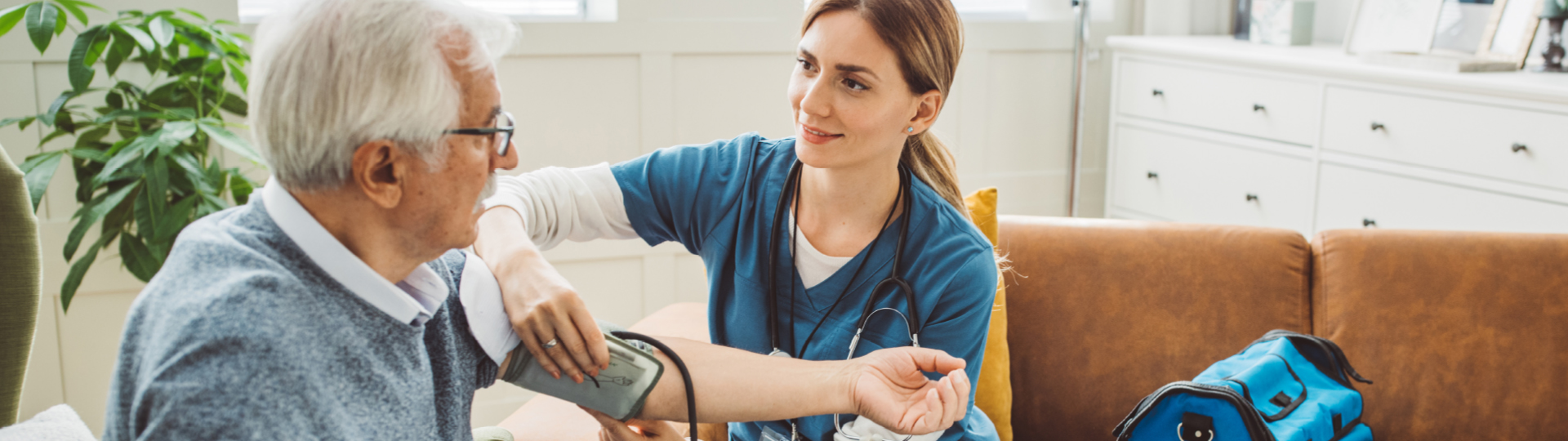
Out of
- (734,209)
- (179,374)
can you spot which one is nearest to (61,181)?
(734,209)

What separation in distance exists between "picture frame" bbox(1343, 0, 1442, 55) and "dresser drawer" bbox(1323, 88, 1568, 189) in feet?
0.66

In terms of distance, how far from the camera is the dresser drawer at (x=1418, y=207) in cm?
230

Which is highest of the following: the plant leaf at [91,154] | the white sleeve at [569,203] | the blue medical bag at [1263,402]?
the white sleeve at [569,203]

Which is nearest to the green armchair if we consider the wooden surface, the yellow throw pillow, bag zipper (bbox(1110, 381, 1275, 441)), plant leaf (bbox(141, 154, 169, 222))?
the wooden surface

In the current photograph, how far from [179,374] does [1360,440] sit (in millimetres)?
1598

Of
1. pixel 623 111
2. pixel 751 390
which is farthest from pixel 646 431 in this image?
pixel 623 111

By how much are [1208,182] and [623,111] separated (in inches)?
67.2

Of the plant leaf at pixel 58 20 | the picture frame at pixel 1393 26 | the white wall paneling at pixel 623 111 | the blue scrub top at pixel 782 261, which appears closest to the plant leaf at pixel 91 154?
the plant leaf at pixel 58 20

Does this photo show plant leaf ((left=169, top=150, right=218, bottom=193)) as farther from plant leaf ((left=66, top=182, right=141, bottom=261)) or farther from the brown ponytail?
the brown ponytail

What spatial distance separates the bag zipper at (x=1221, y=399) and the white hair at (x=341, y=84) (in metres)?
1.12

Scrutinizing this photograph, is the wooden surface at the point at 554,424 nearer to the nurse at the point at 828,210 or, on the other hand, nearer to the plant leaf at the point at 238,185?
the nurse at the point at 828,210

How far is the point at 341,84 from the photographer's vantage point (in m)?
0.74

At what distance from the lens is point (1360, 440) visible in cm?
162

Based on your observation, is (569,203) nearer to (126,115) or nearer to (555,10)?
(126,115)
